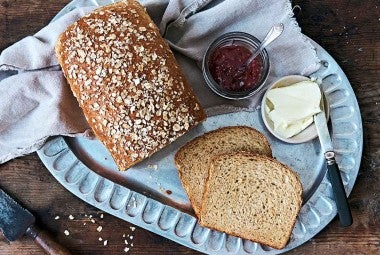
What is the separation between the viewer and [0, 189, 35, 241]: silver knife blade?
218cm

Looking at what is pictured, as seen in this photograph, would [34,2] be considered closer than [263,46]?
No

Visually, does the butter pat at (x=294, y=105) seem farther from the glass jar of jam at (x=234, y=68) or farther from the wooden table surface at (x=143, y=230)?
the wooden table surface at (x=143, y=230)

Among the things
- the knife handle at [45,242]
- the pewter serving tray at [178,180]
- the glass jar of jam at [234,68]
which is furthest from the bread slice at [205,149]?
the knife handle at [45,242]

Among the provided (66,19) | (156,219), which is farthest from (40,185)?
(66,19)

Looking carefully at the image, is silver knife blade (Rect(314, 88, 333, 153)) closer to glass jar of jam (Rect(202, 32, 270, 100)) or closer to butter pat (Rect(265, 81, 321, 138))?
butter pat (Rect(265, 81, 321, 138))

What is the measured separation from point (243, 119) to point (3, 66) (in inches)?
36.2

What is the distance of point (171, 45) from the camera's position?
2209 mm

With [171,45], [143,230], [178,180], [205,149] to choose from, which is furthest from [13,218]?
[171,45]

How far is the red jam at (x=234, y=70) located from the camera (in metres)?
2.15

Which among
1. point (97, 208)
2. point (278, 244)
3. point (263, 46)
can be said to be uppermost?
point (263, 46)

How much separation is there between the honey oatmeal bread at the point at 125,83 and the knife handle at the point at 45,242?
0.43m

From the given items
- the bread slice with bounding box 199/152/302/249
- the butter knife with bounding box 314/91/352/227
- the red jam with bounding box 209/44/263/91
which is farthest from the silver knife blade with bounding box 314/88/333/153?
the red jam with bounding box 209/44/263/91

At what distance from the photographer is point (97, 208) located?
7.48 ft

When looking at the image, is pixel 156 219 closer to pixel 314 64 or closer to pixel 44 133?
pixel 44 133
